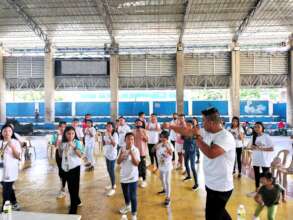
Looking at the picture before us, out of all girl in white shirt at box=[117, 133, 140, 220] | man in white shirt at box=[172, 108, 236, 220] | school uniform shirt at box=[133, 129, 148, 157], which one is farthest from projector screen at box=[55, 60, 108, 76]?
man in white shirt at box=[172, 108, 236, 220]

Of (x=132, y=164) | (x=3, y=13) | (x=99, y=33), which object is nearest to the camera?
(x=132, y=164)

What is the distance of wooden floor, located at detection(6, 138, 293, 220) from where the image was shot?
4.68m

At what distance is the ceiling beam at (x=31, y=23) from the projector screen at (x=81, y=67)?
4.47ft

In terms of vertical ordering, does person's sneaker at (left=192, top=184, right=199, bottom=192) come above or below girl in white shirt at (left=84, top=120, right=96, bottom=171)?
below

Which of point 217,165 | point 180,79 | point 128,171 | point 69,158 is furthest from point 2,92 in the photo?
point 217,165

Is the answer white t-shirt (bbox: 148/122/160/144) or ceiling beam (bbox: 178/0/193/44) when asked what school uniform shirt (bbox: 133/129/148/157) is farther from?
ceiling beam (bbox: 178/0/193/44)

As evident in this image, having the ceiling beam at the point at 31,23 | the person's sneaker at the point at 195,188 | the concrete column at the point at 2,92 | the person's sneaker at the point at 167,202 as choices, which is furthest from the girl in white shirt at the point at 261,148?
the concrete column at the point at 2,92

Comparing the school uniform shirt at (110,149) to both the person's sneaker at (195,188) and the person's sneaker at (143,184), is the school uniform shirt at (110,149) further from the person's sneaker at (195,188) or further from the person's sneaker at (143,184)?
the person's sneaker at (195,188)

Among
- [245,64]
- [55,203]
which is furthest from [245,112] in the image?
[55,203]

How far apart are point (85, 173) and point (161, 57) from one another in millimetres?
12623

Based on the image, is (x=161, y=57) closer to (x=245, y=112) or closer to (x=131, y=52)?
(x=131, y=52)

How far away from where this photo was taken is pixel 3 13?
14719 millimetres

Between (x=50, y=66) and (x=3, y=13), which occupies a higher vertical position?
(x=3, y=13)

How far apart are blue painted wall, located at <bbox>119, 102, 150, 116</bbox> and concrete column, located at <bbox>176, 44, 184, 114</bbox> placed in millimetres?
2553
